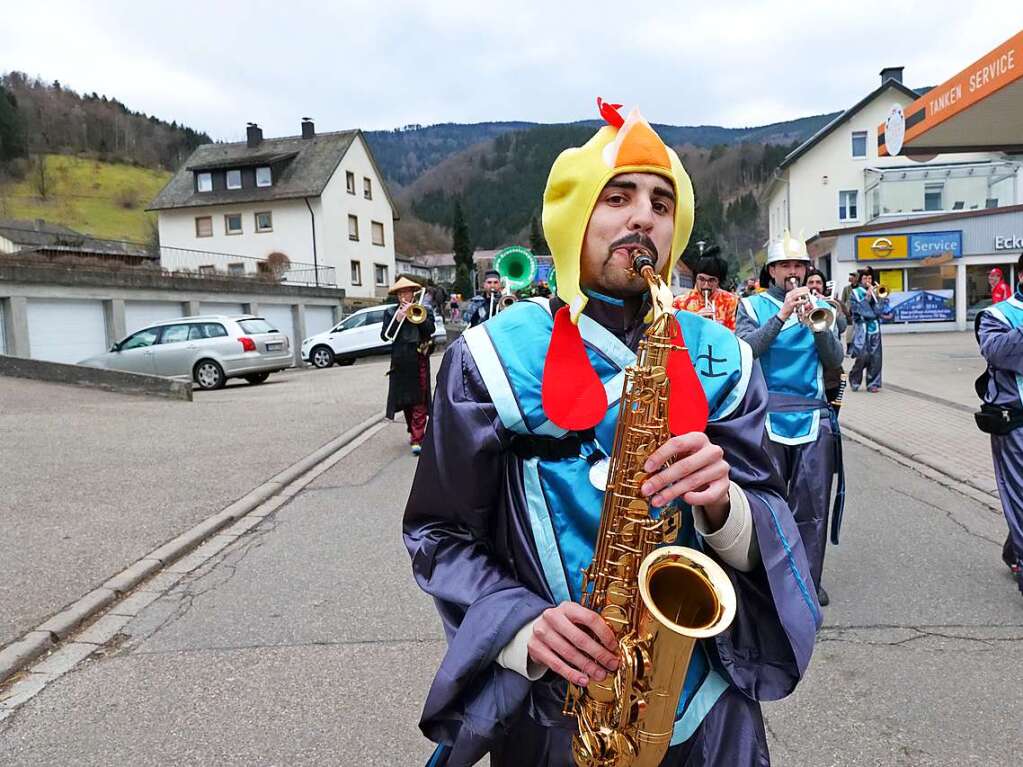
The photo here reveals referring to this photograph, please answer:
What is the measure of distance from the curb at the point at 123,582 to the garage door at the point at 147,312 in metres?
14.7

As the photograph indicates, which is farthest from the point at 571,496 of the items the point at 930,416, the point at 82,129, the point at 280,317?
the point at 82,129

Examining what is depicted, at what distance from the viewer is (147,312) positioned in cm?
2103

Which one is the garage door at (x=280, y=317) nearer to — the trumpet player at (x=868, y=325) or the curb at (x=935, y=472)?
the trumpet player at (x=868, y=325)

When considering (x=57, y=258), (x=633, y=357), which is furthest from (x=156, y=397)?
(x=633, y=357)

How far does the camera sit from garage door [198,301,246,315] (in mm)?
23266

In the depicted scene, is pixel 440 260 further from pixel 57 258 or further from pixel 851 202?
pixel 57 258

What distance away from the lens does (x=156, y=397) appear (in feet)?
43.5

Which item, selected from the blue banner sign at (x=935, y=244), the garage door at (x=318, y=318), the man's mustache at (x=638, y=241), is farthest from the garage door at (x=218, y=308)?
the blue banner sign at (x=935, y=244)

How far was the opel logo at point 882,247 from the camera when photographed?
93.6 feet

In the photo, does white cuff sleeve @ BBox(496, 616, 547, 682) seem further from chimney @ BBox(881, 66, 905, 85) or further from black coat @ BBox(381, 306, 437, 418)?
chimney @ BBox(881, 66, 905, 85)

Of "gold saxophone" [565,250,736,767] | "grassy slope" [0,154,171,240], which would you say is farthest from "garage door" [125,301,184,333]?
"grassy slope" [0,154,171,240]

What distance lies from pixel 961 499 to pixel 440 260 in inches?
3607

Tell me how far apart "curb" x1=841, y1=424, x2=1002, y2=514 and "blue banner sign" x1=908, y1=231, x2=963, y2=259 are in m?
21.9

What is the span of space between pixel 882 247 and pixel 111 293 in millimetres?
25874
